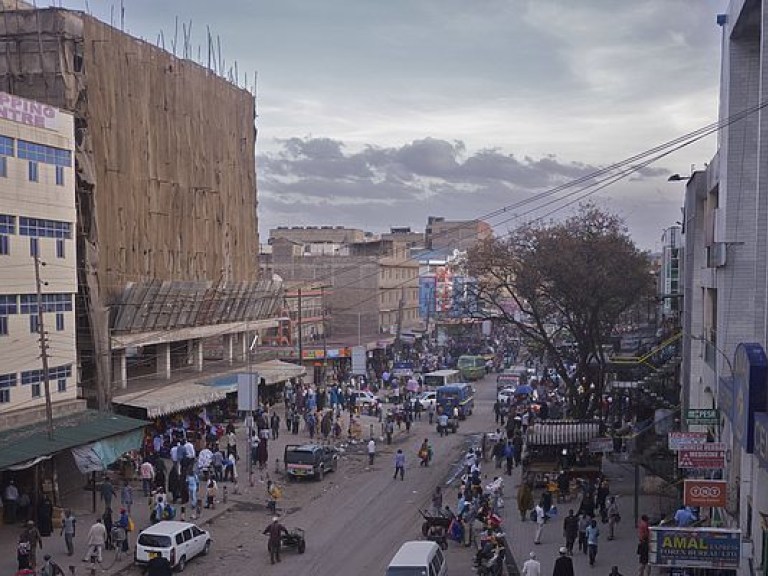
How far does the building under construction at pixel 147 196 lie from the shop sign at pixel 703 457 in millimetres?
23672

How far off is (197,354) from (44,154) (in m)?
21.5

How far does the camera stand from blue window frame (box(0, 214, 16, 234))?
28094 millimetres

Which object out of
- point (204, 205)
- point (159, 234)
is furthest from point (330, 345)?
point (159, 234)

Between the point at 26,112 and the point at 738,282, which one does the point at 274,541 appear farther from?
the point at 26,112

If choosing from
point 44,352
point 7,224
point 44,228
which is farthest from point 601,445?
Result: point 7,224

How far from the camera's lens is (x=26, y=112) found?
95.1 feet

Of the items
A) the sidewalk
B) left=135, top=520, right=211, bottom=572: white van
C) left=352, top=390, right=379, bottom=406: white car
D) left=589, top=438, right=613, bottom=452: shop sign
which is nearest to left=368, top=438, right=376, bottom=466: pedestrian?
the sidewalk

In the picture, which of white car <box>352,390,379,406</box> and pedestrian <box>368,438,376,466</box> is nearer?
pedestrian <box>368,438,376,466</box>

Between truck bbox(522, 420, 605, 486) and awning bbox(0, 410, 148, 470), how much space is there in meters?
13.1

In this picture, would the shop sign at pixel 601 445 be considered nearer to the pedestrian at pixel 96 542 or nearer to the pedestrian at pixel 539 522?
the pedestrian at pixel 539 522

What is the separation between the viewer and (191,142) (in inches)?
1949

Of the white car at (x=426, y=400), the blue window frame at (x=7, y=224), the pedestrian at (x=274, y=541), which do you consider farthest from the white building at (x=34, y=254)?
the white car at (x=426, y=400)

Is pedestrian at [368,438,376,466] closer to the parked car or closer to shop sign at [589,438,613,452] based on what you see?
the parked car

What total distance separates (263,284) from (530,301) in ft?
73.1
